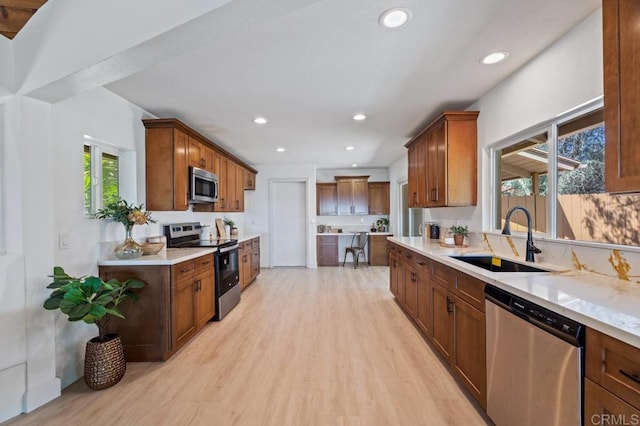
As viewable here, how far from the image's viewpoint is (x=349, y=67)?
2176mm

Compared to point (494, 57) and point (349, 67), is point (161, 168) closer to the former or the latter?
point (349, 67)

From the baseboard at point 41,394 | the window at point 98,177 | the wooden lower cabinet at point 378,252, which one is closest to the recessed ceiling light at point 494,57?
the window at point 98,177

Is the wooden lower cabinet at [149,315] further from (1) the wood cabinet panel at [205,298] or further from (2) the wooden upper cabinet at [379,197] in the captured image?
(2) the wooden upper cabinet at [379,197]

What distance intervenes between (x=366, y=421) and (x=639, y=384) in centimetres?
133

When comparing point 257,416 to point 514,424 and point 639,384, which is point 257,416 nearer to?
point 514,424

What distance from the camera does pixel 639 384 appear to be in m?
0.86

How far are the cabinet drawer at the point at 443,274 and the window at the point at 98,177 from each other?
9.93 ft

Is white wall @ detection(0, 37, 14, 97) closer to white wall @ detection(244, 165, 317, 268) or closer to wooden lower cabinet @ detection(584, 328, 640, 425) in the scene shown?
wooden lower cabinet @ detection(584, 328, 640, 425)

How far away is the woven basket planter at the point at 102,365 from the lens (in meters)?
2.01

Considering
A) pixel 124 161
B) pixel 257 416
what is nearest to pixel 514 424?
pixel 257 416

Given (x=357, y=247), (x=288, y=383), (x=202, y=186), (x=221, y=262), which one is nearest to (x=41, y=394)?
(x=288, y=383)

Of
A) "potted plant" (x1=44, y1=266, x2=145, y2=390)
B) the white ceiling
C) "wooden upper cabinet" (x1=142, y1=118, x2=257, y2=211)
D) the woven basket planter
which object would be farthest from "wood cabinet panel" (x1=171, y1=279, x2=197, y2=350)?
the white ceiling

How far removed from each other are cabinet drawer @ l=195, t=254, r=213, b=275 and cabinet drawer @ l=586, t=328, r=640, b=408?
2.98 metres

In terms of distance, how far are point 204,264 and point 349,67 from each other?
97.4 inches
